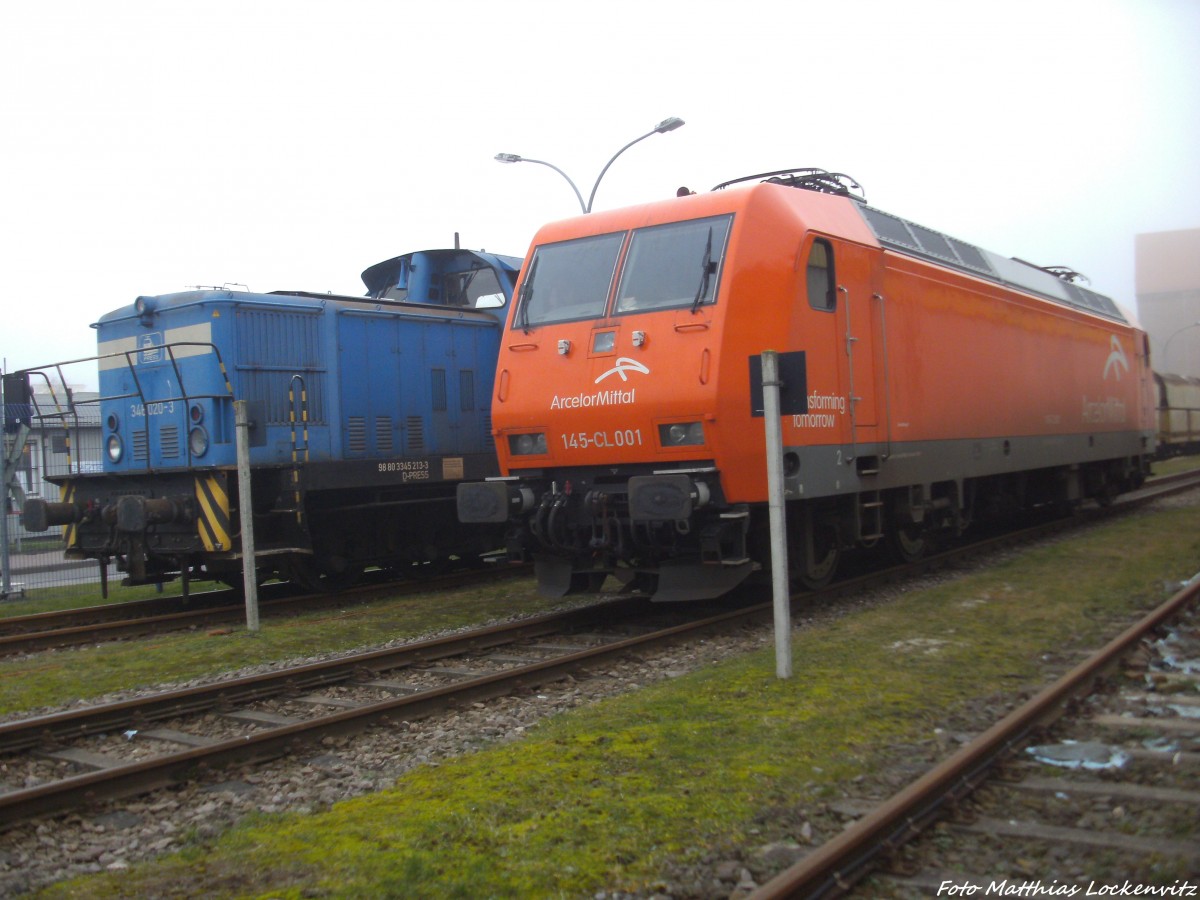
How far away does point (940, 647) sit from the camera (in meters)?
7.50

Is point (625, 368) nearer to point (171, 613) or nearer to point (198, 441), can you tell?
point (198, 441)

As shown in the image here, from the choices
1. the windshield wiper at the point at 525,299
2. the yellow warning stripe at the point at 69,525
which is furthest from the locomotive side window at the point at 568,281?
the yellow warning stripe at the point at 69,525

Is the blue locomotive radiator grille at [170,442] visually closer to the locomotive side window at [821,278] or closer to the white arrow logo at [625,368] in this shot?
the white arrow logo at [625,368]

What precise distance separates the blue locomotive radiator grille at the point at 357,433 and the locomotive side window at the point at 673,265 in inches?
184

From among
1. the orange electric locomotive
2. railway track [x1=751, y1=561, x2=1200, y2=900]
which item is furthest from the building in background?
railway track [x1=751, y1=561, x2=1200, y2=900]

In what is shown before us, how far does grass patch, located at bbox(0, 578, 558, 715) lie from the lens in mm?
7633

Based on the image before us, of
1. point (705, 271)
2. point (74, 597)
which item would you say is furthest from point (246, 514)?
point (74, 597)

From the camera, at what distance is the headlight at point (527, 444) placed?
907cm

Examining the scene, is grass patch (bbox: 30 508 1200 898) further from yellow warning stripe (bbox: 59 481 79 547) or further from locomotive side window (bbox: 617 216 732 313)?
yellow warning stripe (bbox: 59 481 79 547)

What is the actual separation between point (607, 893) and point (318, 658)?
5163 millimetres

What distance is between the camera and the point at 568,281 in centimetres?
930

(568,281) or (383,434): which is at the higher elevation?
(568,281)

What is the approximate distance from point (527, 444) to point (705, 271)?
224 centimetres

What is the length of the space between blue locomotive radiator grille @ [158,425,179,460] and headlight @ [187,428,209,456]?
33 cm
